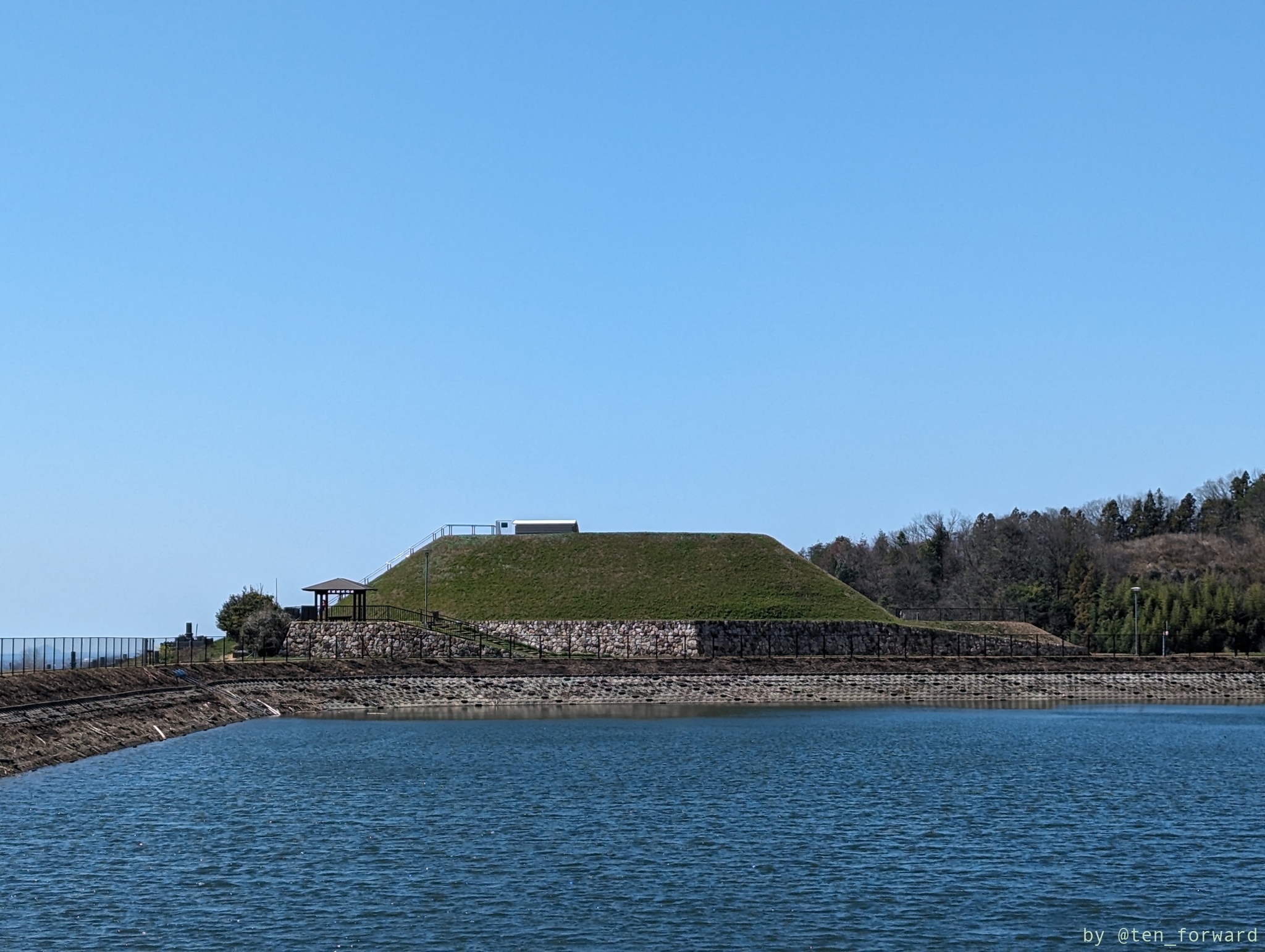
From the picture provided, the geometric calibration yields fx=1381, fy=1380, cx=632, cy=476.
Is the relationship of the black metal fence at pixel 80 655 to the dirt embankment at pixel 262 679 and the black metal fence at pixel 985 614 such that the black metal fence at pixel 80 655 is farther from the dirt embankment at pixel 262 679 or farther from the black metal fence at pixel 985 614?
the black metal fence at pixel 985 614

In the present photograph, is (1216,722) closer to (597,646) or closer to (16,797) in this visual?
(597,646)

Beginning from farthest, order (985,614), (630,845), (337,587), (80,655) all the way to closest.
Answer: (985,614), (337,587), (80,655), (630,845)

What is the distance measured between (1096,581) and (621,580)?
68311 millimetres

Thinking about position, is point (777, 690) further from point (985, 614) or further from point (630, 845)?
point (985, 614)

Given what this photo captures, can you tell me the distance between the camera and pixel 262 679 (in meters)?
78.8

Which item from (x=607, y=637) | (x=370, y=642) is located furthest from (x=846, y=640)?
(x=370, y=642)

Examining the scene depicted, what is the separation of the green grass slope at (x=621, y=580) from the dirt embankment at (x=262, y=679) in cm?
1449

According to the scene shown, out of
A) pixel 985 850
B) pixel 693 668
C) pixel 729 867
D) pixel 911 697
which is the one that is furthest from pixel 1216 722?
pixel 729 867

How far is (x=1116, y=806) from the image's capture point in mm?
40125

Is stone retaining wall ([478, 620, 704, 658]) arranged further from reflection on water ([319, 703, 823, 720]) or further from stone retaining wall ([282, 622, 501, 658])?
reflection on water ([319, 703, 823, 720])

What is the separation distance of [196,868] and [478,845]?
6697 millimetres

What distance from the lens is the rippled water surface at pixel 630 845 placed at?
82.2ft

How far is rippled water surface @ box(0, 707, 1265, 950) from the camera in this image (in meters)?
25.0

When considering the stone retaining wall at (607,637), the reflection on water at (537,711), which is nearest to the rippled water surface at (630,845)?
the reflection on water at (537,711)
